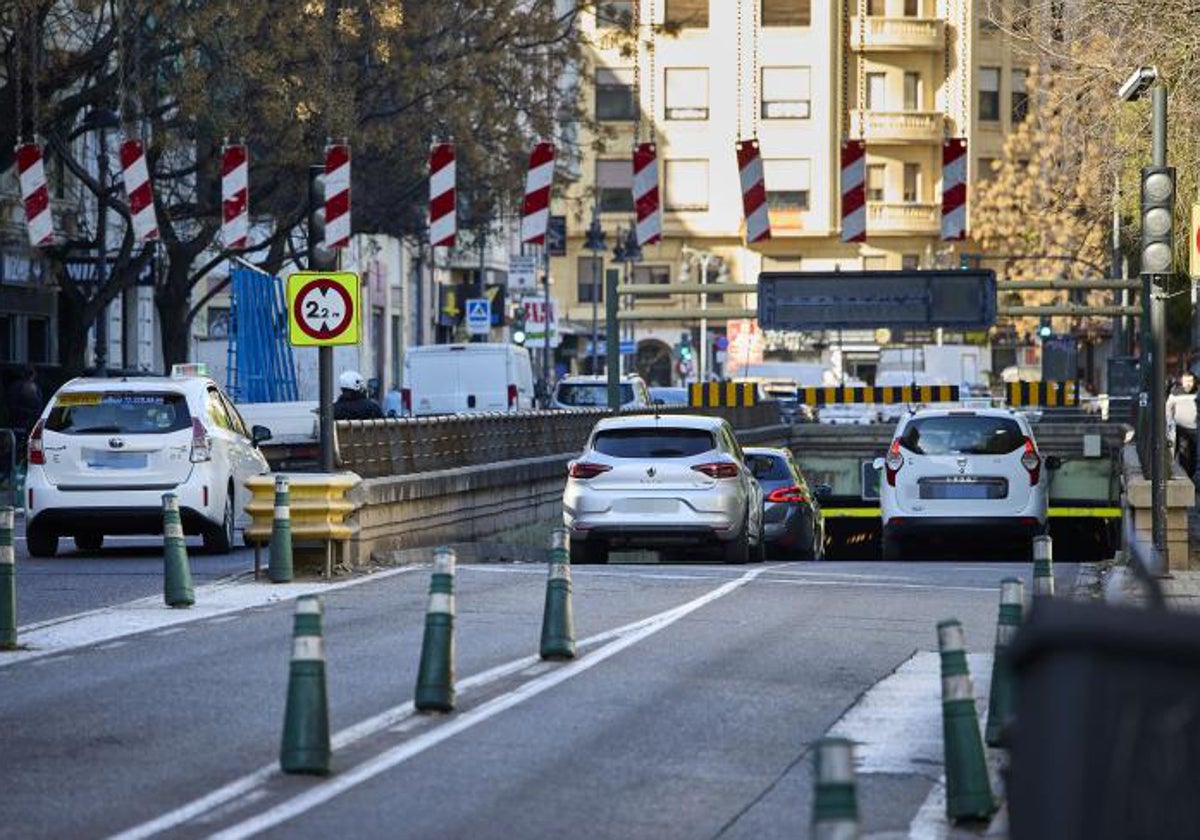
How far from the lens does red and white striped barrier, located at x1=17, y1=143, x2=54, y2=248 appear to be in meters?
39.0

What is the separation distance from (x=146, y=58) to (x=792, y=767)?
29646 mm

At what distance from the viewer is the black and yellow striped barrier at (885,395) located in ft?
191

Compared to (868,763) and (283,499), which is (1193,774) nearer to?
(868,763)

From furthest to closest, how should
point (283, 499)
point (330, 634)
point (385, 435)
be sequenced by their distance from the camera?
point (385, 435) → point (283, 499) → point (330, 634)

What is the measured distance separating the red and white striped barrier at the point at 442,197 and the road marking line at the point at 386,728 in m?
15.4

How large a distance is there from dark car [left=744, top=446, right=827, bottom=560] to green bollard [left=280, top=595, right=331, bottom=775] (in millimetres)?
21890

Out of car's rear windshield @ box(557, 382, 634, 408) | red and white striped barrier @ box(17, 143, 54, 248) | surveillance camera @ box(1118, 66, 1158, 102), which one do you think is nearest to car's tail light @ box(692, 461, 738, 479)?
surveillance camera @ box(1118, 66, 1158, 102)

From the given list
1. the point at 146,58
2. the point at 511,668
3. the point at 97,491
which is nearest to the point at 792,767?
the point at 511,668

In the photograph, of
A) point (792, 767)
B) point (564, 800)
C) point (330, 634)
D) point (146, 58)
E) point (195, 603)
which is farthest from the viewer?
point (146, 58)

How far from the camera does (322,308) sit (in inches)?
990

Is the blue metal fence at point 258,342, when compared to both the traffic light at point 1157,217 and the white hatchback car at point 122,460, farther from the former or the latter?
the traffic light at point 1157,217

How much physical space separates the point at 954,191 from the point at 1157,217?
48.7 ft

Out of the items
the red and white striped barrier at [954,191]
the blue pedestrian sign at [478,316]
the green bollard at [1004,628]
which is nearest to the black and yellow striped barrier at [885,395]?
the blue pedestrian sign at [478,316]

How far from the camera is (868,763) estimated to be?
12.4m
